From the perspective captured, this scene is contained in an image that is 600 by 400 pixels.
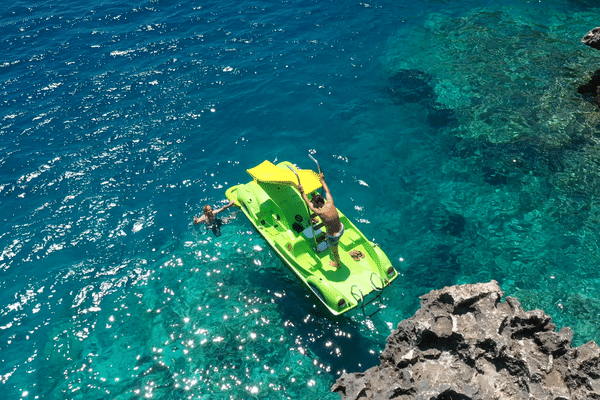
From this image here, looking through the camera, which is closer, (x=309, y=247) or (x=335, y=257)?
(x=335, y=257)

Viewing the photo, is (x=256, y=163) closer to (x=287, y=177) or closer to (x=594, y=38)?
(x=287, y=177)

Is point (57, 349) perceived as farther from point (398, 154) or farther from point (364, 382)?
point (398, 154)

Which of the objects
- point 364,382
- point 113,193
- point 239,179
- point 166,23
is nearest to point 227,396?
point 364,382

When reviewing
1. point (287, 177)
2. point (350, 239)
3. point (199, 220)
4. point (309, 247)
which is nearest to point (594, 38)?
point (350, 239)

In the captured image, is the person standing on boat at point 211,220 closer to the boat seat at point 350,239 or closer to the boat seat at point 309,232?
the boat seat at point 309,232

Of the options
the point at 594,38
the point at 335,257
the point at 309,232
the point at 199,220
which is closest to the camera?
the point at 335,257

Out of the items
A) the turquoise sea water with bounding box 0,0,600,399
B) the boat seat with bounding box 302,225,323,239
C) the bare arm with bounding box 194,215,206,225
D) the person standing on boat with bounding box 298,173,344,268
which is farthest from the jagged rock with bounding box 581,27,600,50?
the bare arm with bounding box 194,215,206,225

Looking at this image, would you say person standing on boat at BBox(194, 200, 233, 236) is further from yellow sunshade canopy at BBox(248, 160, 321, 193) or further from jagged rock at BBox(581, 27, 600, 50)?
jagged rock at BBox(581, 27, 600, 50)

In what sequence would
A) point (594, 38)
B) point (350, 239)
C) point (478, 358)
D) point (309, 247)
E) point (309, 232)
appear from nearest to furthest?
point (478, 358), point (309, 247), point (309, 232), point (350, 239), point (594, 38)
